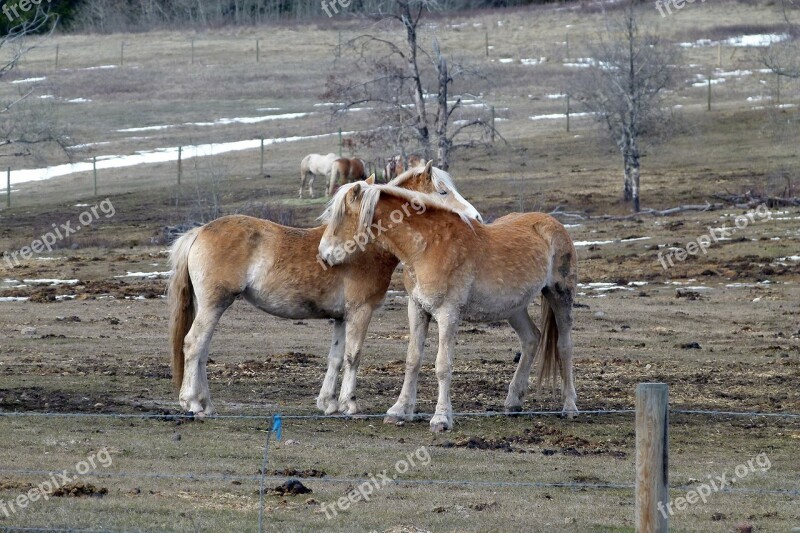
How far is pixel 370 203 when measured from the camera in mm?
11078

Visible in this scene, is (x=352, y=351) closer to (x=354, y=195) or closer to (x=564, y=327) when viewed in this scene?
(x=354, y=195)

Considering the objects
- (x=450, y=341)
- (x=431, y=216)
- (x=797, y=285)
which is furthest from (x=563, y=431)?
(x=797, y=285)

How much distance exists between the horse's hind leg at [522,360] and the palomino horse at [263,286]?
1.27 meters

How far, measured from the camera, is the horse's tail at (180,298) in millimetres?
11695

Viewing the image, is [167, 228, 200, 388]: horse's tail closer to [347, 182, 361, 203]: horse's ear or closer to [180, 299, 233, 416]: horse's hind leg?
[180, 299, 233, 416]: horse's hind leg

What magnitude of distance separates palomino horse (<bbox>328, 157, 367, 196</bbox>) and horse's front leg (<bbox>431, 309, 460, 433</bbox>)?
25.9 meters

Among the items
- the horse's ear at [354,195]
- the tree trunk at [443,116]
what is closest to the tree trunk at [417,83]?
the tree trunk at [443,116]

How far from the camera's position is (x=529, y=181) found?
128 ft

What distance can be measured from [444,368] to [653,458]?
15.9 feet

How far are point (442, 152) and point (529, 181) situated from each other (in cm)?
1039

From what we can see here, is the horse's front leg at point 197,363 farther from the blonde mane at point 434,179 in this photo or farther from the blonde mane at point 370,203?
the blonde mane at point 434,179

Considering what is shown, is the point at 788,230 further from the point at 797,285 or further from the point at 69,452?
the point at 69,452
